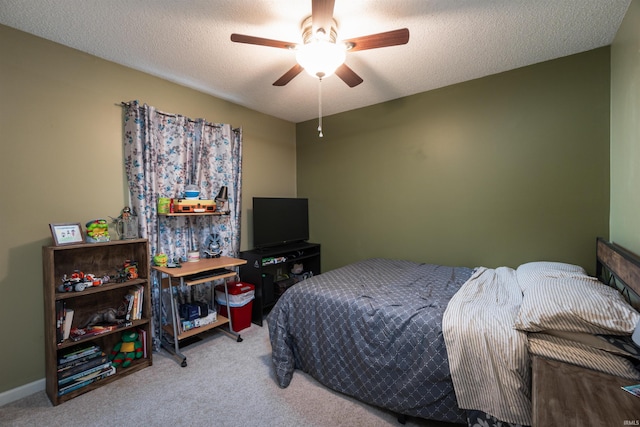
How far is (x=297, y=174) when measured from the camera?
4184 mm

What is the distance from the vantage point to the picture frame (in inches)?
75.7

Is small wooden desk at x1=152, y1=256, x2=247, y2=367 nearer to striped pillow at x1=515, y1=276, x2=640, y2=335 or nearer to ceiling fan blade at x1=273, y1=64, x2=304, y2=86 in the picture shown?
ceiling fan blade at x1=273, y1=64, x2=304, y2=86

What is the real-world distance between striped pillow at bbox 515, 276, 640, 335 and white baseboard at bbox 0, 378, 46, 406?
322 cm

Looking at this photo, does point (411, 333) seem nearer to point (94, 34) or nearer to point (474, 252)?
point (474, 252)

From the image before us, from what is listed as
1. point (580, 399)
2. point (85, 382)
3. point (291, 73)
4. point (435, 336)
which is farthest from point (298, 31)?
point (85, 382)

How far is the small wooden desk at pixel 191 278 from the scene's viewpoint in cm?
236

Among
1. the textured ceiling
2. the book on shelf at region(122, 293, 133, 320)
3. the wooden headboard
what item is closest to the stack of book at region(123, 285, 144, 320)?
the book on shelf at region(122, 293, 133, 320)

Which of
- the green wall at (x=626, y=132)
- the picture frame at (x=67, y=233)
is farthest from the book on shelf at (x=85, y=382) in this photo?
the green wall at (x=626, y=132)

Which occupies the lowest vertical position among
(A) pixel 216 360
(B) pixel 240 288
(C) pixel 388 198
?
(A) pixel 216 360

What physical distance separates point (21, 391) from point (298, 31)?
10.7 feet

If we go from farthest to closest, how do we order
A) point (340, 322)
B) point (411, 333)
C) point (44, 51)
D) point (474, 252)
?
point (474, 252) → point (44, 51) → point (340, 322) → point (411, 333)

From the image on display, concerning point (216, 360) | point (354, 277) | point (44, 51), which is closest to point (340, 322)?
point (354, 277)

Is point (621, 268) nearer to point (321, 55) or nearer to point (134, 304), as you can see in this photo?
point (321, 55)

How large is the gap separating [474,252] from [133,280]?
10.6 feet
